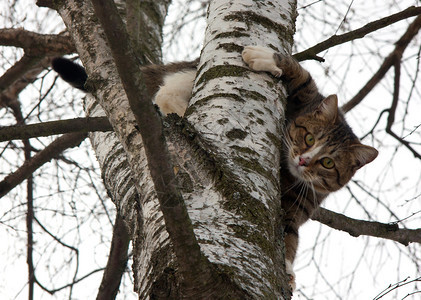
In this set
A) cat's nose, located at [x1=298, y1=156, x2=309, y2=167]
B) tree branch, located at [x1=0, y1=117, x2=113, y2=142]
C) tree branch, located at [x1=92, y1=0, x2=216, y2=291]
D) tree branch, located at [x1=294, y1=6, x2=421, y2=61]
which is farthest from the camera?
cat's nose, located at [x1=298, y1=156, x2=309, y2=167]

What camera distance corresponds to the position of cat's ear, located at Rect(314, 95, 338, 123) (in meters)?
2.97

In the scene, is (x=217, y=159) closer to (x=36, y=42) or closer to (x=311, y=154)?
(x=311, y=154)

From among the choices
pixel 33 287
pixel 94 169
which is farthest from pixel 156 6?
pixel 33 287

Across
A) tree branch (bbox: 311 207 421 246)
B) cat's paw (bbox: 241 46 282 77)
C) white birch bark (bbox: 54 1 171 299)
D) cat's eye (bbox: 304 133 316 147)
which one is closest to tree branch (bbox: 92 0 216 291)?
white birch bark (bbox: 54 1 171 299)

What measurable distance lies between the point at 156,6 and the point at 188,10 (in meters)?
0.75

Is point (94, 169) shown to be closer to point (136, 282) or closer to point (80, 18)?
point (80, 18)

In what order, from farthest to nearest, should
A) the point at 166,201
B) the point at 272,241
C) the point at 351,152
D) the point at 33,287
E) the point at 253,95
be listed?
the point at 351,152 < the point at 33,287 < the point at 253,95 < the point at 272,241 < the point at 166,201

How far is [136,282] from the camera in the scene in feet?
4.38

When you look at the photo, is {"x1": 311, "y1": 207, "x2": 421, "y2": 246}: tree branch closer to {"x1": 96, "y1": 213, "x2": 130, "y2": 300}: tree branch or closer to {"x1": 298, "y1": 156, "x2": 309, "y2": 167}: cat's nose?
{"x1": 298, "y1": 156, "x2": 309, "y2": 167}: cat's nose

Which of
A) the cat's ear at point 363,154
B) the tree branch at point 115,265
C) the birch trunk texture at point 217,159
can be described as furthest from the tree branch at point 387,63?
the tree branch at point 115,265

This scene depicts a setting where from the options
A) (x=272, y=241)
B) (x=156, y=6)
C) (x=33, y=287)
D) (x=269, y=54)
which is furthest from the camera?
(x=156, y=6)

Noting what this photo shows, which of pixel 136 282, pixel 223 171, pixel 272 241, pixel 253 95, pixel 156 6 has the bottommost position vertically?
pixel 136 282

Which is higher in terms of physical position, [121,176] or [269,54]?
[269,54]

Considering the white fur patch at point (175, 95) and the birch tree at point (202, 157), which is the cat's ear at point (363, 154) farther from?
the white fur patch at point (175, 95)
